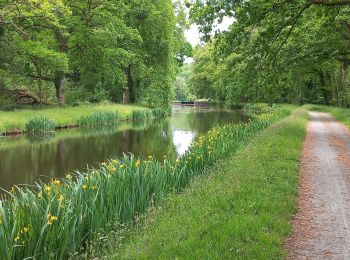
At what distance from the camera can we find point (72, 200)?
6191 millimetres

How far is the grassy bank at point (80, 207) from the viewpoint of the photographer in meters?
5.02

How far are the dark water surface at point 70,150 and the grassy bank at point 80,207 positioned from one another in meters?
5.01

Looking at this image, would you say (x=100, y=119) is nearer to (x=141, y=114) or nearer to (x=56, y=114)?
(x=56, y=114)

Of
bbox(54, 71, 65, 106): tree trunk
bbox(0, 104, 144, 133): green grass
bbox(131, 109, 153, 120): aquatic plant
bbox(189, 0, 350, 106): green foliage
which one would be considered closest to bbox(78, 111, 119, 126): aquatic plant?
bbox(0, 104, 144, 133): green grass

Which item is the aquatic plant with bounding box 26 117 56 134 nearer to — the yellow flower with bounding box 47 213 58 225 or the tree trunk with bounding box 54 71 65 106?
the tree trunk with bounding box 54 71 65 106

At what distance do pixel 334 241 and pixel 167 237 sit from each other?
225 centimetres

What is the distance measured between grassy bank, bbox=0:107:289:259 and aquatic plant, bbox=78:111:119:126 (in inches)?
815

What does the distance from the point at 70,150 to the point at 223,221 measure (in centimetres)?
1349

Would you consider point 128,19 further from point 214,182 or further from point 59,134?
point 214,182

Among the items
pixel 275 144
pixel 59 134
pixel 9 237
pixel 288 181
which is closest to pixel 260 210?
pixel 288 181

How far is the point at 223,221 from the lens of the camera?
576cm

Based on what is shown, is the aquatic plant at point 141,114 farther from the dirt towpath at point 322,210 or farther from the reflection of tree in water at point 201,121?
the dirt towpath at point 322,210

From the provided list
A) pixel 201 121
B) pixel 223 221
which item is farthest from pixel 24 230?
pixel 201 121

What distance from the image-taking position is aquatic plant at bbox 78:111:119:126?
95.6 feet
